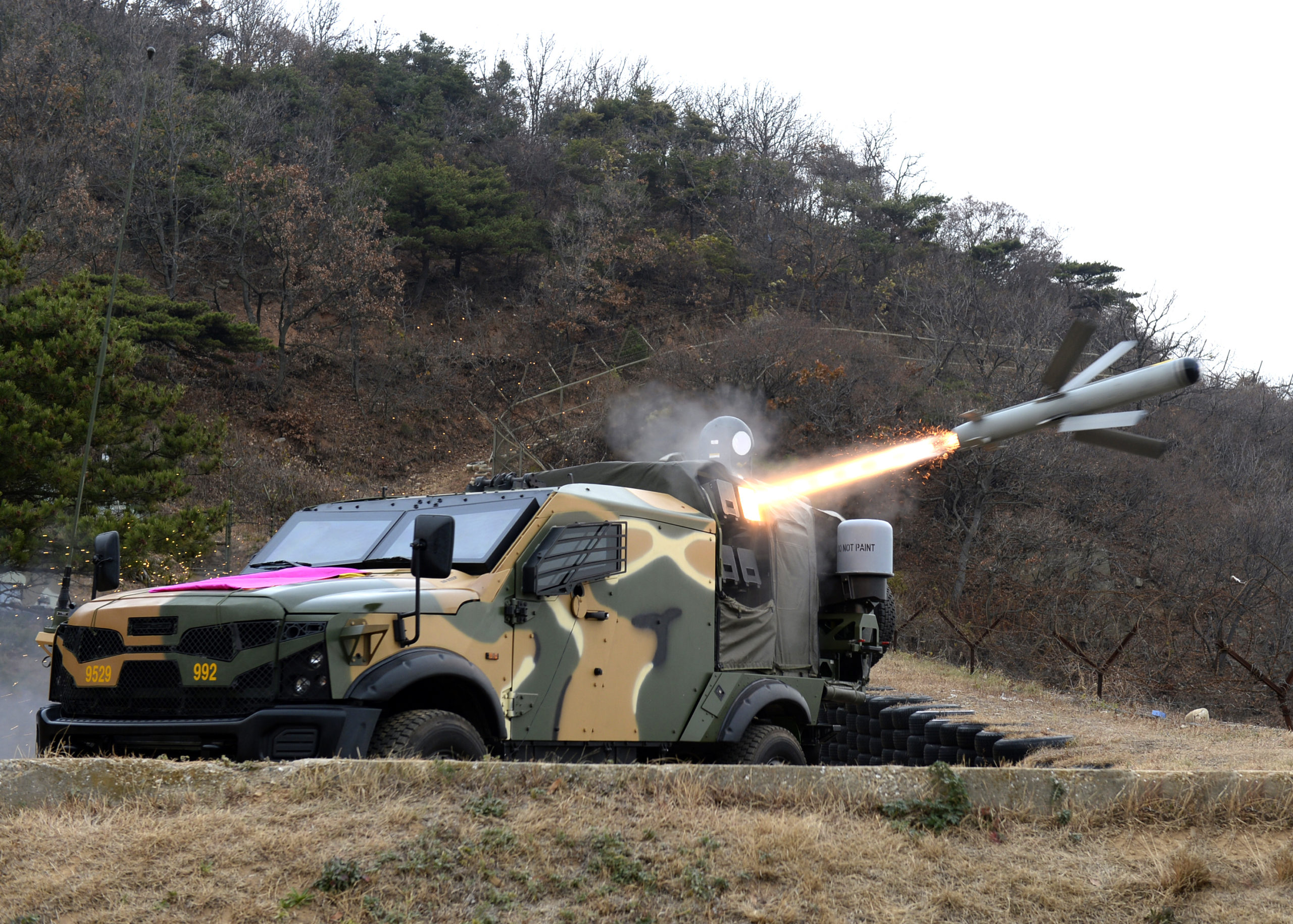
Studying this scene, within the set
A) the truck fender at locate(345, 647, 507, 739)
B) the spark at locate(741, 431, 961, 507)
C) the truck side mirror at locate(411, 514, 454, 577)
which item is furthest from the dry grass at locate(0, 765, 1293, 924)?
the spark at locate(741, 431, 961, 507)

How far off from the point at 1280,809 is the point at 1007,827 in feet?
5.43

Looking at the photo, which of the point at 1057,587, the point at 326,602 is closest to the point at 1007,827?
the point at 326,602

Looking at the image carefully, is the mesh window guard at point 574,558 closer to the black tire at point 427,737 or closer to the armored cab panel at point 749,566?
the black tire at point 427,737

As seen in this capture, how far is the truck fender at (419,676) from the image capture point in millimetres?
5793

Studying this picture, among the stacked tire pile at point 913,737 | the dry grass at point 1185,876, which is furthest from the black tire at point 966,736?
the dry grass at point 1185,876

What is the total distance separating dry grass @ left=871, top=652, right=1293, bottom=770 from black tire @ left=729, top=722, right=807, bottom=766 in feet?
7.13

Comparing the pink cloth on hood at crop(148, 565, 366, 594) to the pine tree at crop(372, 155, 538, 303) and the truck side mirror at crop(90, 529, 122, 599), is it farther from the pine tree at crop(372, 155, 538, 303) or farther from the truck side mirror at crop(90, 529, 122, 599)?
the pine tree at crop(372, 155, 538, 303)

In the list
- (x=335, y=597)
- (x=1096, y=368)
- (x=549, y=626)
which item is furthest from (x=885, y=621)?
(x=1096, y=368)

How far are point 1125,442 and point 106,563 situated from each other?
1307 centimetres

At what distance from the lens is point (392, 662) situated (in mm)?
5918

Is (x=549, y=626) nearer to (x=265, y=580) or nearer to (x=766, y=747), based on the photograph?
(x=265, y=580)

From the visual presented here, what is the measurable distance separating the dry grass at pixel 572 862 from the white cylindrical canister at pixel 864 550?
455 centimetres

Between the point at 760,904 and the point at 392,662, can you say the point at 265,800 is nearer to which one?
the point at 392,662

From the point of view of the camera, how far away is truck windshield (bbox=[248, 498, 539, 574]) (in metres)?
6.96
